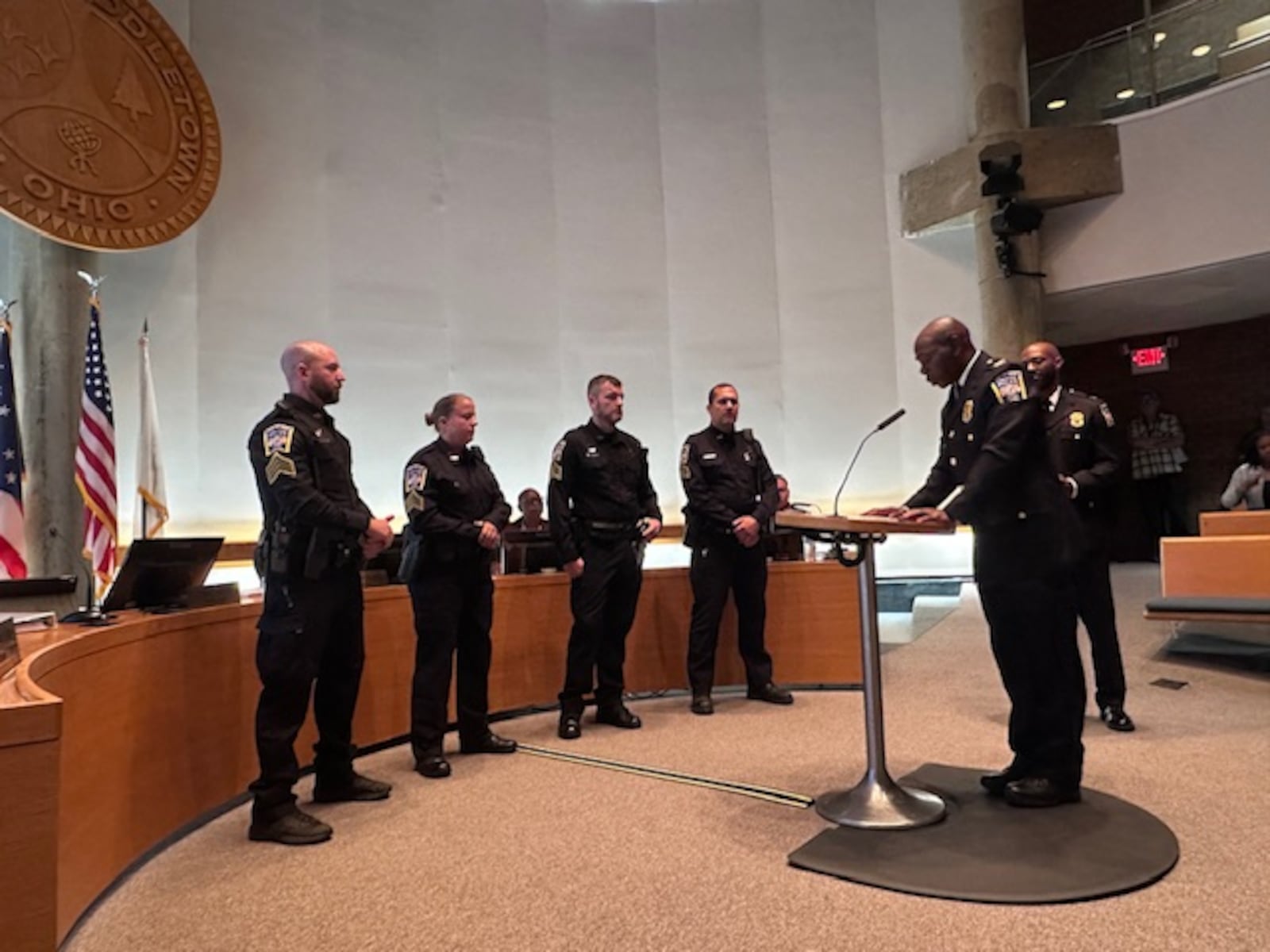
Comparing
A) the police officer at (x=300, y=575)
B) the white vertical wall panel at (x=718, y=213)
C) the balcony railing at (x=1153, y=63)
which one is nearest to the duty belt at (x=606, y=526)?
the police officer at (x=300, y=575)

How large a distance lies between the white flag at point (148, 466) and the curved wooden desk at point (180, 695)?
5.54 ft

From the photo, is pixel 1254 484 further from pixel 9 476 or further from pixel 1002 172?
pixel 9 476

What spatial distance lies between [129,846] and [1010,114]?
7.65m

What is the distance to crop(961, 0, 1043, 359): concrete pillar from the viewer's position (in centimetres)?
712

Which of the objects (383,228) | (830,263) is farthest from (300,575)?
(830,263)

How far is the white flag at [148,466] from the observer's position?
14.4ft

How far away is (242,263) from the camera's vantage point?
5.87 metres

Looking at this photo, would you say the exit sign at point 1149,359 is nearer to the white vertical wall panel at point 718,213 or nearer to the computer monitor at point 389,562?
the white vertical wall panel at point 718,213

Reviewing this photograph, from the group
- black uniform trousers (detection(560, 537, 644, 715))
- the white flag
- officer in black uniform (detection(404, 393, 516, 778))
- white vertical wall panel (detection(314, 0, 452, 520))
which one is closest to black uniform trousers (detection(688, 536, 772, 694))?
black uniform trousers (detection(560, 537, 644, 715))

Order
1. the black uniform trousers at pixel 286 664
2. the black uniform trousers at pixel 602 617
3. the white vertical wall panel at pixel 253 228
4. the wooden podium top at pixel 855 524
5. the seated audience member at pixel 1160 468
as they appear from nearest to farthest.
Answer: the wooden podium top at pixel 855 524
the black uniform trousers at pixel 286 664
the black uniform trousers at pixel 602 617
the white vertical wall panel at pixel 253 228
the seated audience member at pixel 1160 468

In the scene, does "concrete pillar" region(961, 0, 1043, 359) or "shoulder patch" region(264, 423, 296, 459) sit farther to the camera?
"concrete pillar" region(961, 0, 1043, 359)

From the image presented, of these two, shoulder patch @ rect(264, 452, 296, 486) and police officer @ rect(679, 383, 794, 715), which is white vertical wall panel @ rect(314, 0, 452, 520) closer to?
police officer @ rect(679, 383, 794, 715)

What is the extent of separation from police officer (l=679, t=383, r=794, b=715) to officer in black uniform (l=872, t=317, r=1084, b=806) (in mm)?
1627

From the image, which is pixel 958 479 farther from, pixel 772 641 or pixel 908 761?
pixel 772 641
